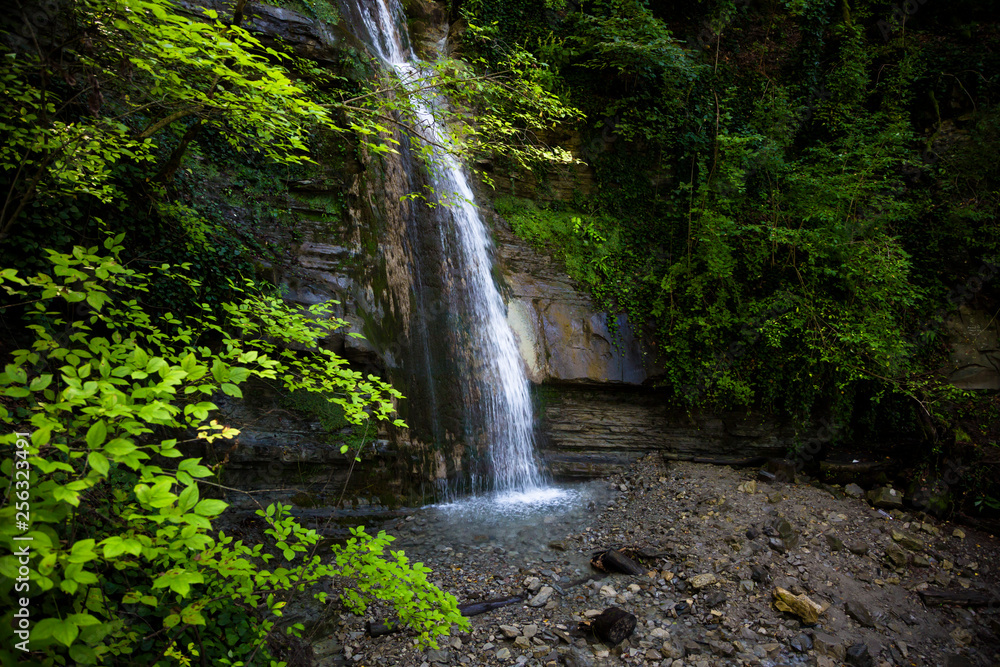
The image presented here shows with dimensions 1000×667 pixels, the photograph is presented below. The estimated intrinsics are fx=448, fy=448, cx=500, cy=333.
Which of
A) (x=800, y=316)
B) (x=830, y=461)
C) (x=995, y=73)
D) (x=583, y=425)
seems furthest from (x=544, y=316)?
(x=995, y=73)

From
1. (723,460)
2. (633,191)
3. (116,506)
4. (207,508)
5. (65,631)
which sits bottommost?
(723,460)

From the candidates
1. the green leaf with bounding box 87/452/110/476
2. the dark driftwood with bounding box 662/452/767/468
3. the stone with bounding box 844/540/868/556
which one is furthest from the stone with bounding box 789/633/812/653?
the green leaf with bounding box 87/452/110/476

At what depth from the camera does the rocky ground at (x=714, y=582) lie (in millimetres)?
3727

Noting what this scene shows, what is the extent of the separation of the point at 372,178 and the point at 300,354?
9.99 feet

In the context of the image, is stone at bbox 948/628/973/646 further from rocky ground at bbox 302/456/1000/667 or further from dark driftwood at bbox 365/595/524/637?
dark driftwood at bbox 365/595/524/637

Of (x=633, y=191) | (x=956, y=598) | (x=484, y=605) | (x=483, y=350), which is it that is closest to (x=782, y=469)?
(x=956, y=598)

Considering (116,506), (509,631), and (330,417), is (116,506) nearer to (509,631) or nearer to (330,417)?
(509,631)

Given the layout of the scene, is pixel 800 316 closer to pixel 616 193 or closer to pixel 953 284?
pixel 953 284

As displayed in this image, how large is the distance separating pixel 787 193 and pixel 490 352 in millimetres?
6018

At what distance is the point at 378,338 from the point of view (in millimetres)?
6203

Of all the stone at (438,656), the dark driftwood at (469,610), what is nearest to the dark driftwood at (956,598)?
the dark driftwood at (469,610)

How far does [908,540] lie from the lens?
5.43m

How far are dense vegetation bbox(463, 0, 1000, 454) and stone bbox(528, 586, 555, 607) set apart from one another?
4.54 m

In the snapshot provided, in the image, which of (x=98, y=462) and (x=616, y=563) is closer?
(x=98, y=462)
